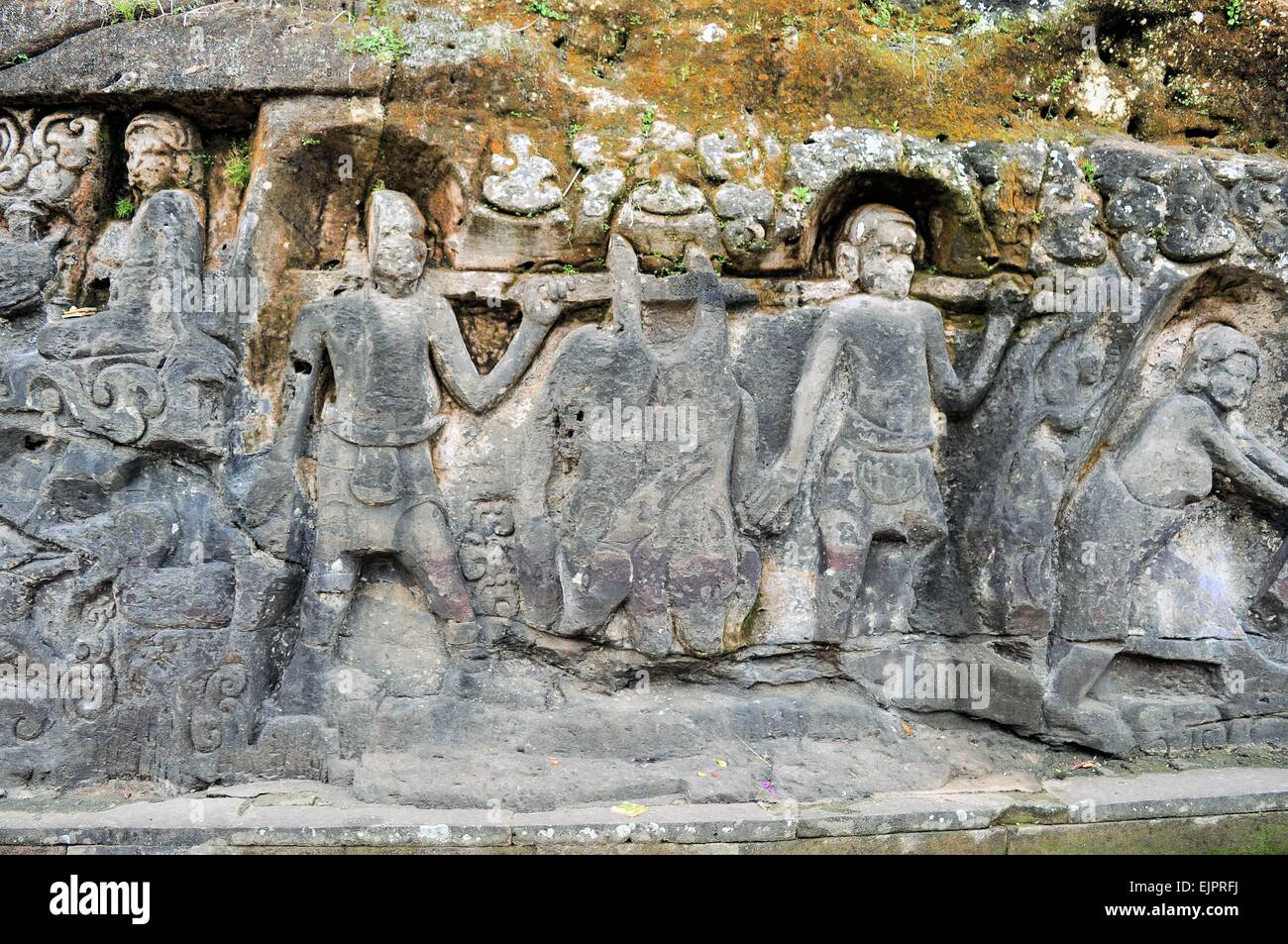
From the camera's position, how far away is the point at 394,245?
5.81 meters

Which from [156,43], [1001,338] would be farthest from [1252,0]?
[156,43]

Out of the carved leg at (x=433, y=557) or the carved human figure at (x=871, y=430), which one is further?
the carved human figure at (x=871, y=430)

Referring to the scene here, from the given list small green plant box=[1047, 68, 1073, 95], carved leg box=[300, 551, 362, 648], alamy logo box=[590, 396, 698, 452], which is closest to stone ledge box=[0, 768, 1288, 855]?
carved leg box=[300, 551, 362, 648]

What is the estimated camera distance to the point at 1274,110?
6473 mm

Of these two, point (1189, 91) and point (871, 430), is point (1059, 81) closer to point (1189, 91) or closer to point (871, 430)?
point (1189, 91)

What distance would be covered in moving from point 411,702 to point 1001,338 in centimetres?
367

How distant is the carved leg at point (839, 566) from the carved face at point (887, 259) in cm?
121

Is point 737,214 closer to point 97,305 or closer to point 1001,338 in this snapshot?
point 1001,338

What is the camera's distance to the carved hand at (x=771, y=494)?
5.90m

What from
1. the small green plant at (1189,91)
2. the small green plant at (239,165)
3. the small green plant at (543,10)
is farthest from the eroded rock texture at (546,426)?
the small green plant at (1189,91)

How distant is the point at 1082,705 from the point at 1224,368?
203 cm

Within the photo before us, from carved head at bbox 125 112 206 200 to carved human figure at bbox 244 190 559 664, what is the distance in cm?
104

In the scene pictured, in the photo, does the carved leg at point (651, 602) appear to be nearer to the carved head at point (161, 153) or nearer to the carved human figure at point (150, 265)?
the carved human figure at point (150, 265)

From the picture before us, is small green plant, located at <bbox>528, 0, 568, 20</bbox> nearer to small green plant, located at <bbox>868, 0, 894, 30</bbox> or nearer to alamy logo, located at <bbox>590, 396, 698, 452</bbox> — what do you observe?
small green plant, located at <bbox>868, 0, 894, 30</bbox>
